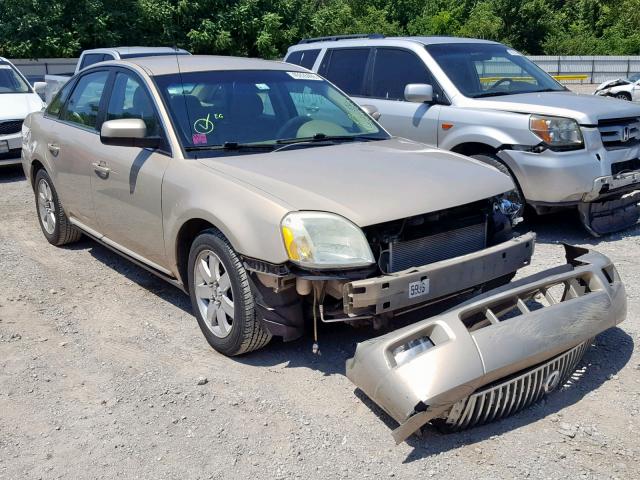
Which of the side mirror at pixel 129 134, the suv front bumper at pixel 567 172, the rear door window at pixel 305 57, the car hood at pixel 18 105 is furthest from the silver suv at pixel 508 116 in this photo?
the car hood at pixel 18 105

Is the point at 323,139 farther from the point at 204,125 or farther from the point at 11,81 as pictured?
the point at 11,81

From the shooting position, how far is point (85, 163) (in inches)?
212

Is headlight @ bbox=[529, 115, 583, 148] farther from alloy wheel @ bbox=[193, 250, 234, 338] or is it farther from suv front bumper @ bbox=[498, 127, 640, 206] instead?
alloy wheel @ bbox=[193, 250, 234, 338]

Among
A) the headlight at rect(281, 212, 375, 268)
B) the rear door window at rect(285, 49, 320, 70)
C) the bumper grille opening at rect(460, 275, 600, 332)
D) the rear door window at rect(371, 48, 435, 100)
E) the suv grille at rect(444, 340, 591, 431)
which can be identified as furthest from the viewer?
the rear door window at rect(285, 49, 320, 70)

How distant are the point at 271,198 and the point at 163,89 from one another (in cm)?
148

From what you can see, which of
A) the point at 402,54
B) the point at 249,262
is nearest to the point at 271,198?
the point at 249,262

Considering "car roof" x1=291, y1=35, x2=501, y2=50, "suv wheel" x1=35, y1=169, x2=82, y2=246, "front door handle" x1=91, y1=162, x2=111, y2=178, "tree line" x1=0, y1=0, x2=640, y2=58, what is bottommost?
"suv wheel" x1=35, y1=169, x2=82, y2=246

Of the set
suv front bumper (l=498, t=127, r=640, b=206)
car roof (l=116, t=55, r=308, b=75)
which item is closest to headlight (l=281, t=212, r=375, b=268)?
car roof (l=116, t=55, r=308, b=75)

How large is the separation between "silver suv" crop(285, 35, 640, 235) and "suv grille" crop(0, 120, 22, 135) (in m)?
4.65

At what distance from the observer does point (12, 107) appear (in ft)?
33.8

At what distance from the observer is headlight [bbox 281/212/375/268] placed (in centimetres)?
359

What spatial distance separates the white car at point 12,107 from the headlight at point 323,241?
7.52 meters

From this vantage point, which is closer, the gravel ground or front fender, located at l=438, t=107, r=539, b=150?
the gravel ground

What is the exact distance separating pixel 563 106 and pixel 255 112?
3.10 metres
